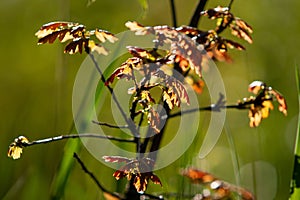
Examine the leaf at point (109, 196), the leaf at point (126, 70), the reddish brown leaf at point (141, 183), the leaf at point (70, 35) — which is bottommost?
the leaf at point (109, 196)

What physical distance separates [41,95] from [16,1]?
2.79 ft

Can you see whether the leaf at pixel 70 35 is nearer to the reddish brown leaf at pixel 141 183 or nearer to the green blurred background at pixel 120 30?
the reddish brown leaf at pixel 141 183

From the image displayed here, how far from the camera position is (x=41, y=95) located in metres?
3.50

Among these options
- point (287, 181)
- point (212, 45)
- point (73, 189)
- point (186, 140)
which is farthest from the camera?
point (287, 181)

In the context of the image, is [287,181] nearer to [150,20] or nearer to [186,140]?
[150,20]

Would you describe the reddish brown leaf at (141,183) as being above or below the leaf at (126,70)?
below

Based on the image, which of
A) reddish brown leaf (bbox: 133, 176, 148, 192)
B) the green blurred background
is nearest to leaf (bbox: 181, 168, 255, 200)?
reddish brown leaf (bbox: 133, 176, 148, 192)

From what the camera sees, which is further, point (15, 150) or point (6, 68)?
point (6, 68)

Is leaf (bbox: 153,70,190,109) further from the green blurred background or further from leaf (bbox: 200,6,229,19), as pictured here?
the green blurred background

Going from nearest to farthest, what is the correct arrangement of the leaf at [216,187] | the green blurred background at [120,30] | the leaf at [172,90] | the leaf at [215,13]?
1. the leaf at [172,90]
2. the leaf at [215,13]
3. the leaf at [216,187]
4. the green blurred background at [120,30]

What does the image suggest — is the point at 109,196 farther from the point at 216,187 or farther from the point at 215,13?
the point at 215,13

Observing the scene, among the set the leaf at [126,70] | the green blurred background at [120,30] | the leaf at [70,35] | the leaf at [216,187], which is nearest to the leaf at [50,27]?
the leaf at [70,35]

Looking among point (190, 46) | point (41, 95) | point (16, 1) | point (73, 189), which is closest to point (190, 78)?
point (190, 46)

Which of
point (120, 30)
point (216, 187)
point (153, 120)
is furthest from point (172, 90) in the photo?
point (120, 30)
